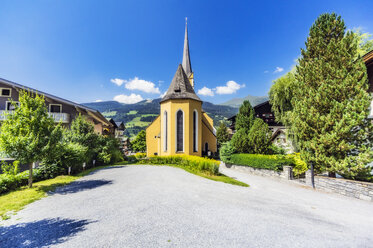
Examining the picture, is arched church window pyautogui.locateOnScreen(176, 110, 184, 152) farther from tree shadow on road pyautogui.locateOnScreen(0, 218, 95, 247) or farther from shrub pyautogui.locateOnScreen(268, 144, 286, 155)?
tree shadow on road pyautogui.locateOnScreen(0, 218, 95, 247)

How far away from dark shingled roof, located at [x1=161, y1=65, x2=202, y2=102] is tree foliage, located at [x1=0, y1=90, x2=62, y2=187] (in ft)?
48.7

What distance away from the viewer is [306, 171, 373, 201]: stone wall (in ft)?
27.6

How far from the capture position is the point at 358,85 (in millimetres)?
9352

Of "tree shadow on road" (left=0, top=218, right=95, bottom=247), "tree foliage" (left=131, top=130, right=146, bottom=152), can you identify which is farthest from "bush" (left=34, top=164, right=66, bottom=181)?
"tree foliage" (left=131, top=130, right=146, bottom=152)

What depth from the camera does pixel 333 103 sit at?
32.4 feet

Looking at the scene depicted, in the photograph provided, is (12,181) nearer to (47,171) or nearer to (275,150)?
(47,171)

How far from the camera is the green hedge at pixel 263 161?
43.5 feet

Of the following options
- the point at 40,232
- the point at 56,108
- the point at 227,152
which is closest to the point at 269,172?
the point at 227,152

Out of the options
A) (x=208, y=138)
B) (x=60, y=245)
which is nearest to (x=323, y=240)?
(x=60, y=245)

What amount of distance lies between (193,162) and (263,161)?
631 cm

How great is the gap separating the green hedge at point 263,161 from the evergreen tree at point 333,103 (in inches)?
96.2

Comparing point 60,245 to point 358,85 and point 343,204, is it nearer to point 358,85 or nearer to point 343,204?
point 343,204

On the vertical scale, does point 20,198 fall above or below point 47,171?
below

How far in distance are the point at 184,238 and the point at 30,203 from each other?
6463 millimetres
